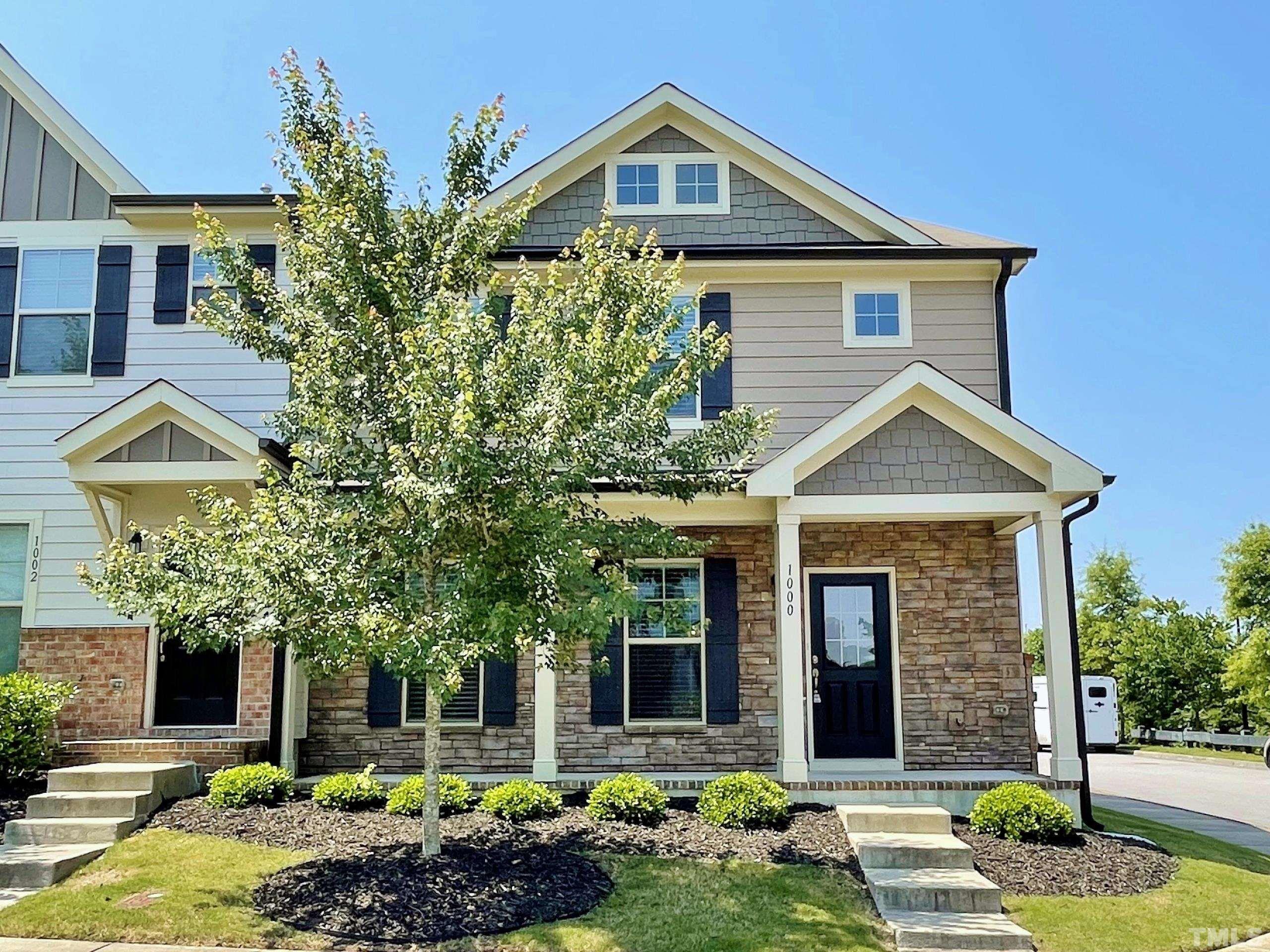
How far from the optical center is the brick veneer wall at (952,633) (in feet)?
34.8

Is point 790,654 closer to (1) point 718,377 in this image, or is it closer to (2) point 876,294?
(1) point 718,377

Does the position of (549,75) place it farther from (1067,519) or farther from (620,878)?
(620,878)

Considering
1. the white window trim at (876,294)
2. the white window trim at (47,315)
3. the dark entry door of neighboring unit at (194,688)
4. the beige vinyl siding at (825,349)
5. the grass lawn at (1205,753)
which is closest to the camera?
the dark entry door of neighboring unit at (194,688)

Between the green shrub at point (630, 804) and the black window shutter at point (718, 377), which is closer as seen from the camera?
the green shrub at point (630, 804)

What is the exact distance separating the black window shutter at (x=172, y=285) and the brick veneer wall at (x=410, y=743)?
469 cm

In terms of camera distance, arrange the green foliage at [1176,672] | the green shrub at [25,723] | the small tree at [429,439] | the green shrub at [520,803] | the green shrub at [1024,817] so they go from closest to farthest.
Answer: the small tree at [429,439], the green shrub at [1024,817], the green shrub at [520,803], the green shrub at [25,723], the green foliage at [1176,672]

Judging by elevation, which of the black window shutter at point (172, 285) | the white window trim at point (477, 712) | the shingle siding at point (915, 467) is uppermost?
the black window shutter at point (172, 285)

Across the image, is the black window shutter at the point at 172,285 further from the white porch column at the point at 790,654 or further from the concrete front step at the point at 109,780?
the white porch column at the point at 790,654

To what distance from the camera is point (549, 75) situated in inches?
433

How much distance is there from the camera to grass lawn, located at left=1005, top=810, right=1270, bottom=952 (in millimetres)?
6363

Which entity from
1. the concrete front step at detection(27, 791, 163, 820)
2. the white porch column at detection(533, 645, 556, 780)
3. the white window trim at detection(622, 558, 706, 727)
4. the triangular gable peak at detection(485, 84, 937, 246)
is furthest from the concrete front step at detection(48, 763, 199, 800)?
the triangular gable peak at detection(485, 84, 937, 246)

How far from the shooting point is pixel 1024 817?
27.2 feet

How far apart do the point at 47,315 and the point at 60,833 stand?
6174 millimetres

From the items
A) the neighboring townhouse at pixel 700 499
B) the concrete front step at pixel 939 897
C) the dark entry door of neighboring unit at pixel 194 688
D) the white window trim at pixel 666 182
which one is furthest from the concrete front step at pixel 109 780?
the white window trim at pixel 666 182
